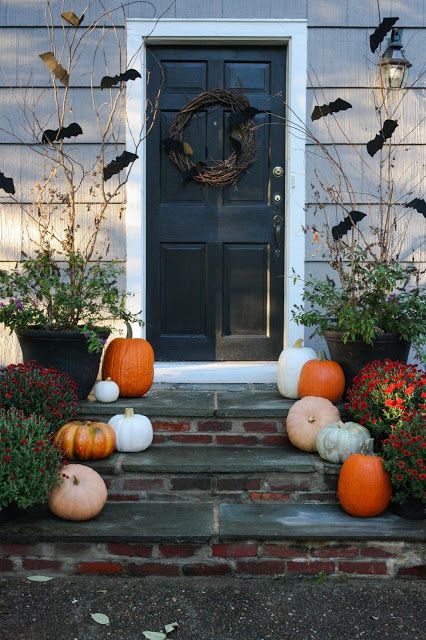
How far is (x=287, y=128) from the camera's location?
4.43m

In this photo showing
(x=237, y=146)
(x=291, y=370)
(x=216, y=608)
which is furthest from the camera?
(x=237, y=146)

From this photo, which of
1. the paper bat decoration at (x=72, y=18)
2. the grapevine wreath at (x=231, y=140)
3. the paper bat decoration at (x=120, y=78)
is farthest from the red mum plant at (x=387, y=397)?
the paper bat decoration at (x=72, y=18)

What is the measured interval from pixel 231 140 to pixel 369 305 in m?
1.34

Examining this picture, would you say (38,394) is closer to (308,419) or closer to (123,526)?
(123,526)

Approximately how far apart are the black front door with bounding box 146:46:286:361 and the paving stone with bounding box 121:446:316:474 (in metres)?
1.07

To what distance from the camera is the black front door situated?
4.51 meters

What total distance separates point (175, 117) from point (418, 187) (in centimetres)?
150

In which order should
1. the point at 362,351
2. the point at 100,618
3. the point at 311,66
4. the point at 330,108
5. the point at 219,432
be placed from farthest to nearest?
the point at 311,66 < the point at 330,108 < the point at 362,351 < the point at 219,432 < the point at 100,618

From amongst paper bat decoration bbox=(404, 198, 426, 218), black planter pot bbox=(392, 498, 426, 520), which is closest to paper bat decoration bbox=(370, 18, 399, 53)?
paper bat decoration bbox=(404, 198, 426, 218)

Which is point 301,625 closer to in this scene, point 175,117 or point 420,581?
point 420,581

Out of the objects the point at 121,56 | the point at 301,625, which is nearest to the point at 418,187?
the point at 121,56

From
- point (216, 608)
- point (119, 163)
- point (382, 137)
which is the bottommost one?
point (216, 608)

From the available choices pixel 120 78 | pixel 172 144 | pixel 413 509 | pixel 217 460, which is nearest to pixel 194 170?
pixel 172 144

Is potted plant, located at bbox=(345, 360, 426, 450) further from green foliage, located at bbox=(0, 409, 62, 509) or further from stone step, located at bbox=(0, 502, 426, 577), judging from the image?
green foliage, located at bbox=(0, 409, 62, 509)
